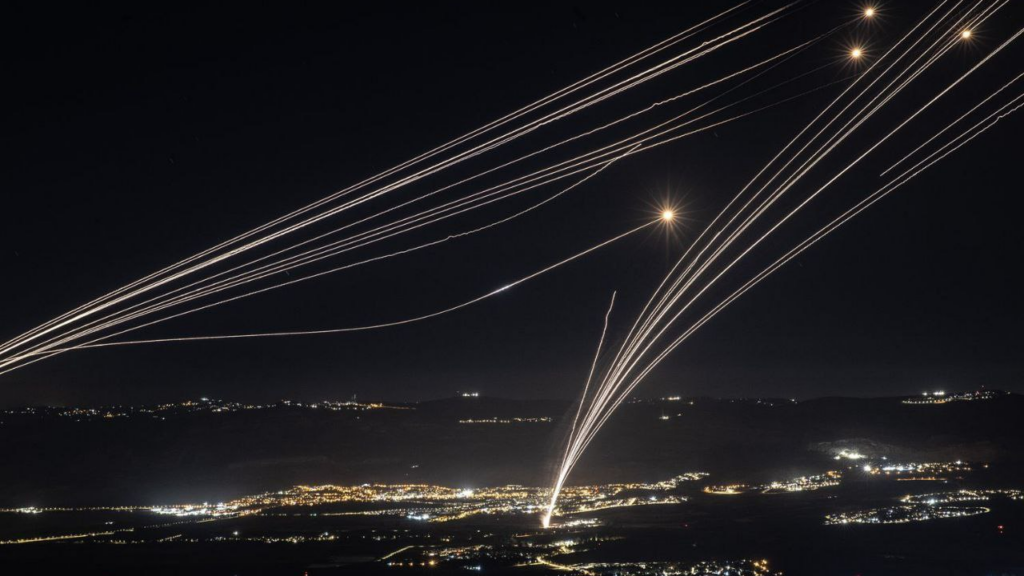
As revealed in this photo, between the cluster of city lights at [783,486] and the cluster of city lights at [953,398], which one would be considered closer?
the cluster of city lights at [783,486]

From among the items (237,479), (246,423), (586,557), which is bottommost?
(586,557)

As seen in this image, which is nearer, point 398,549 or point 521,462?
point 398,549

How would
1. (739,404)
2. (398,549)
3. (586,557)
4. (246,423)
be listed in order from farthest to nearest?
(739,404) → (246,423) → (398,549) → (586,557)

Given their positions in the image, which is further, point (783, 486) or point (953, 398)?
point (953, 398)

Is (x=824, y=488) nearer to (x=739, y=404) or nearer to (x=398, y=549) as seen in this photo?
(x=398, y=549)

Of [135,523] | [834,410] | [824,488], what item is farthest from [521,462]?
[834,410]

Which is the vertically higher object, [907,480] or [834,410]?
[834,410]

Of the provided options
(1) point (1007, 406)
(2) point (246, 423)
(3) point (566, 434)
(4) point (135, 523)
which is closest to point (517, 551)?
(4) point (135, 523)

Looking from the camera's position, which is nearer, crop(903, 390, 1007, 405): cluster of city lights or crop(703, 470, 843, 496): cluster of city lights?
crop(703, 470, 843, 496): cluster of city lights

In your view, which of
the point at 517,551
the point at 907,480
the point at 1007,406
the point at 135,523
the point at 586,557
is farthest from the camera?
the point at 1007,406
